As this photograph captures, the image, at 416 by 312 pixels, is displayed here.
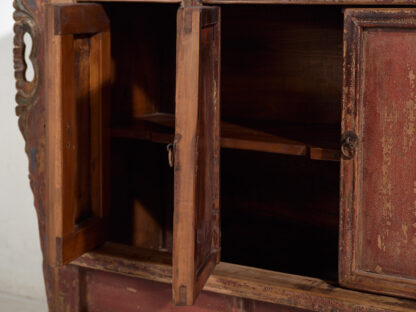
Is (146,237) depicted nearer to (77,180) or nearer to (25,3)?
(77,180)

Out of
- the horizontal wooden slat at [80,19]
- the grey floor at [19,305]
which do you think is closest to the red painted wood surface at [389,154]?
the horizontal wooden slat at [80,19]

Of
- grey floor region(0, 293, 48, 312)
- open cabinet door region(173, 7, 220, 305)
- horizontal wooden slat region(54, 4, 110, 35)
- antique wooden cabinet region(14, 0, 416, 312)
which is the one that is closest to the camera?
open cabinet door region(173, 7, 220, 305)

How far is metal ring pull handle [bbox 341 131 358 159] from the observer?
5.39ft

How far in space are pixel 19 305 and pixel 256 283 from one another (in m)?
1.61

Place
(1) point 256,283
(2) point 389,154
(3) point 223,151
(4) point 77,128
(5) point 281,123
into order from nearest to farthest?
(2) point 389,154 → (1) point 256,283 → (4) point 77,128 → (5) point 281,123 → (3) point 223,151

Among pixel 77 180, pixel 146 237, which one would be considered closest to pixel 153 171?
pixel 146 237

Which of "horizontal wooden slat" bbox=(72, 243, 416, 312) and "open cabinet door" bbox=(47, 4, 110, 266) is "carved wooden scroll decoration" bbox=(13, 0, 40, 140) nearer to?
"open cabinet door" bbox=(47, 4, 110, 266)

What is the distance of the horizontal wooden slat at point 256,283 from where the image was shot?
5.53 ft

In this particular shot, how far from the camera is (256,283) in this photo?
181cm

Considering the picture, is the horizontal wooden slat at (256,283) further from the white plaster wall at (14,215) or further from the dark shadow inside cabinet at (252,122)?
the white plaster wall at (14,215)

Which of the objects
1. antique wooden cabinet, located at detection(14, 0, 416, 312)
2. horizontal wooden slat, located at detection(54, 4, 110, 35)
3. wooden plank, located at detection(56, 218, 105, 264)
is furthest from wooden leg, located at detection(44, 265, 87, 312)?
horizontal wooden slat, located at detection(54, 4, 110, 35)

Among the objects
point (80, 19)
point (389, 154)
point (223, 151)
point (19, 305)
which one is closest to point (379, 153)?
point (389, 154)

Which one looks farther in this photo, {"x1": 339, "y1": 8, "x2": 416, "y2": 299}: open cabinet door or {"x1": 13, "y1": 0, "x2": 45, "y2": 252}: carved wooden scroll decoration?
{"x1": 13, "y1": 0, "x2": 45, "y2": 252}: carved wooden scroll decoration

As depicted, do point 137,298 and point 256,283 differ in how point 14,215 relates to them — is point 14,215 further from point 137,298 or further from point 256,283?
point 256,283
